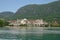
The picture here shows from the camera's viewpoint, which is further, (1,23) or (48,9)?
(48,9)

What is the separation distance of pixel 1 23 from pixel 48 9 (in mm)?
110032

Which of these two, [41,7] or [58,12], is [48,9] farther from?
[58,12]

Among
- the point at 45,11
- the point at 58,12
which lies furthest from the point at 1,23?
the point at 45,11

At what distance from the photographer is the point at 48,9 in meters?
195

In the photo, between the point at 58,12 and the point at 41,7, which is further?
the point at 41,7

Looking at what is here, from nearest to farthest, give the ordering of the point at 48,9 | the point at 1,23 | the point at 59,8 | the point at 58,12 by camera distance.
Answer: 1. the point at 1,23
2. the point at 58,12
3. the point at 59,8
4. the point at 48,9

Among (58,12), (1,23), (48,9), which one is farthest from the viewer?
(48,9)

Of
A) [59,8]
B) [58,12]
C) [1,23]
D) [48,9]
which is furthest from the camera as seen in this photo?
[48,9]

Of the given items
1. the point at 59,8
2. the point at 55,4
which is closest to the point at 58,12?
the point at 59,8

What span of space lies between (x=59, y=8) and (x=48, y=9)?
15.0 m

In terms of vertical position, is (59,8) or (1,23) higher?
(59,8)

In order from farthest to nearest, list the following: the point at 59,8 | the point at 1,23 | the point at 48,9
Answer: the point at 48,9 < the point at 59,8 < the point at 1,23

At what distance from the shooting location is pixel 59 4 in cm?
19038

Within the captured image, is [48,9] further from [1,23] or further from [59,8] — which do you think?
[1,23]
